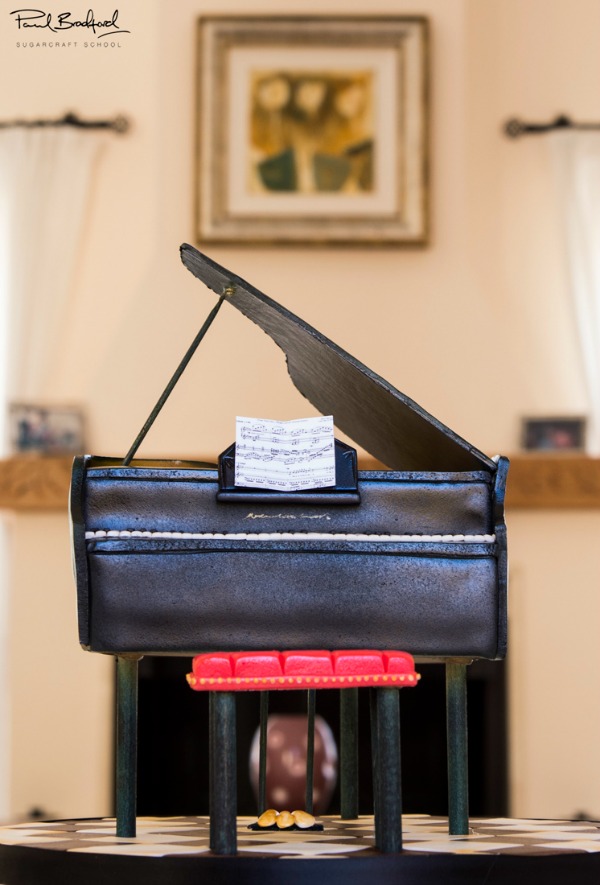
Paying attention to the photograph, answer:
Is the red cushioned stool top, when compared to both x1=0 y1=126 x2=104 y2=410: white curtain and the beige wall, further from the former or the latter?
x1=0 y1=126 x2=104 y2=410: white curtain

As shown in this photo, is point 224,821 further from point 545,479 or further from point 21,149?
point 21,149

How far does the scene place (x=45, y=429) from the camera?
16.4ft

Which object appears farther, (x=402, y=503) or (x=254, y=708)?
(x=254, y=708)

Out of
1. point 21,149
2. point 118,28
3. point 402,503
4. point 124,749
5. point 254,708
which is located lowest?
point 254,708

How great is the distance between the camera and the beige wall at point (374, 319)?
15.6 ft

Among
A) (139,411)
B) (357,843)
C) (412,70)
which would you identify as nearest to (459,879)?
(357,843)

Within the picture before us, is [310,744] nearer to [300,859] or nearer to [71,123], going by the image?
[300,859]

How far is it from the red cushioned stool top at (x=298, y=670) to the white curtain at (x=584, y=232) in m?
3.06

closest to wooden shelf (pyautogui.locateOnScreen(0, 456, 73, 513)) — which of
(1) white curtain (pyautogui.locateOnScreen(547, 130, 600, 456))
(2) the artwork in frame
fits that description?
(2) the artwork in frame

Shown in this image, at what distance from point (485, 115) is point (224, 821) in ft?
12.6

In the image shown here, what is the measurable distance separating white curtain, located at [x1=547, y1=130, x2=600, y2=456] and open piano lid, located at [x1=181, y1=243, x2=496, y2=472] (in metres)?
2.43

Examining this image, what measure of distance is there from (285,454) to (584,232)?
316 centimetres

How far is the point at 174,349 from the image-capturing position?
502cm

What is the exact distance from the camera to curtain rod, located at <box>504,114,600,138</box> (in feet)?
16.8
